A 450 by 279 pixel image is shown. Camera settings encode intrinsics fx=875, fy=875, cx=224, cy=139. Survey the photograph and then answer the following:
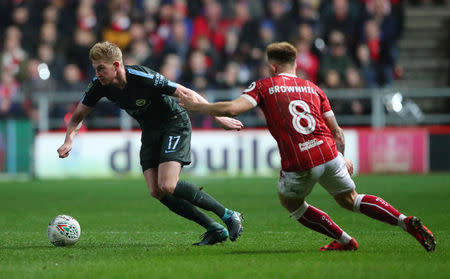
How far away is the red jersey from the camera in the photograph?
23.5 feet

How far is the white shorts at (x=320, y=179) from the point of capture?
7.17 metres

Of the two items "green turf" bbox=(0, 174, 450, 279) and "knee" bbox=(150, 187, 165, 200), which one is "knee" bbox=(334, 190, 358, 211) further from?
"knee" bbox=(150, 187, 165, 200)

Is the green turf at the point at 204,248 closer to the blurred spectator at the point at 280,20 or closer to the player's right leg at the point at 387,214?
the player's right leg at the point at 387,214

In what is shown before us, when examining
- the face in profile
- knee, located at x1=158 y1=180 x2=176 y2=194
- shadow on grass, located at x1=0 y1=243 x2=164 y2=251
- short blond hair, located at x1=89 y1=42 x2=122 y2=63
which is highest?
short blond hair, located at x1=89 y1=42 x2=122 y2=63

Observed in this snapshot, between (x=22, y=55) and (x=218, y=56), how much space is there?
454cm

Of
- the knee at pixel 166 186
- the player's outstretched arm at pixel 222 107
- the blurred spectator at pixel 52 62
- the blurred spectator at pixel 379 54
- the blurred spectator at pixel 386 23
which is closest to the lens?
the player's outstretched arm at pixel 222 107

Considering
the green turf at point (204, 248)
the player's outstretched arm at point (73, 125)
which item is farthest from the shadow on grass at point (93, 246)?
the player's outstretched arm at point (73, 125)

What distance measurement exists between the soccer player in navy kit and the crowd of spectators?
10290mm

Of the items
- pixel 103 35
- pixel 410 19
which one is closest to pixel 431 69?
pixel 410 19

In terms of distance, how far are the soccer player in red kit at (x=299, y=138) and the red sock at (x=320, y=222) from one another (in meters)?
0.16

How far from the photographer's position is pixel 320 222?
A: 24.3ft

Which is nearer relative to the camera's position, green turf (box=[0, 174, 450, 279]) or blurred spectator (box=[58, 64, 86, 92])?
green turf (box=[0, 174, 450, 279])

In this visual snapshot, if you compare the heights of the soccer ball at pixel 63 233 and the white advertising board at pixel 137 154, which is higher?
the soccer ball at pixel 63 233

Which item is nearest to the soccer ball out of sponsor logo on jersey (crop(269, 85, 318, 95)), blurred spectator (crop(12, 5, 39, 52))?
sponsor logo on jersey (crop(269, 85, 318, 95))
